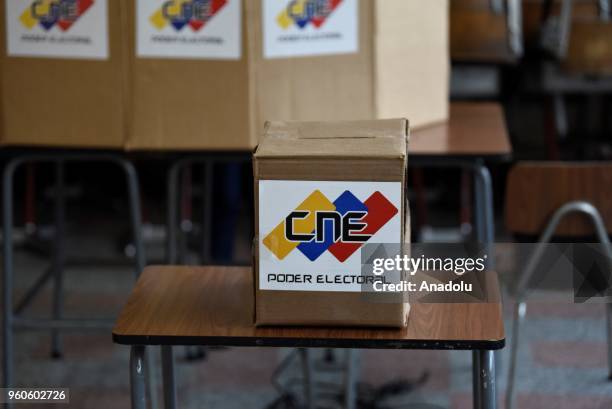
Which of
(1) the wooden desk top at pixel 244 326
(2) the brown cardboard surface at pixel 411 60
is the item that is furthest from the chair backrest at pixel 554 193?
(1) the wooden desk top at pixel 244 326

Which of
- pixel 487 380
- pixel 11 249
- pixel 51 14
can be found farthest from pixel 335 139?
pixel 11 249

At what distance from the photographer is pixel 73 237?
4.20m

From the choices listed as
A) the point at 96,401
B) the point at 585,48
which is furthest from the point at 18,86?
the point at 585,48

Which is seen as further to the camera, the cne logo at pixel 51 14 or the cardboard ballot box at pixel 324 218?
the cne logo at pixel 51 14

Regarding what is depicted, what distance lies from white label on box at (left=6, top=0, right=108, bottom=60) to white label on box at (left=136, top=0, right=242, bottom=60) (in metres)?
0.09

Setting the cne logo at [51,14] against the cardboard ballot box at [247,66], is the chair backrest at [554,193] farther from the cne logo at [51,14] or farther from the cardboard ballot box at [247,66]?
the cne logo at [51,14]

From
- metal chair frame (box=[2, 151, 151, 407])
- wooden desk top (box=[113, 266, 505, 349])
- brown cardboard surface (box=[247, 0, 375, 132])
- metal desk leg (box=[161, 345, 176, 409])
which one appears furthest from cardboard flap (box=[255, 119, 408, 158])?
metal chair frame (box=[2, 151, 151, 407])

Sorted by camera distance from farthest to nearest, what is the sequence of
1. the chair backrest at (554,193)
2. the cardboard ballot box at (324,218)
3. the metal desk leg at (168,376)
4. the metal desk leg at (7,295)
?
the metal desk leg at (7,295) < the chair backrest at (554,193) < the metal desk leg at (168,376) < the cardboard ballot box at (324,218)

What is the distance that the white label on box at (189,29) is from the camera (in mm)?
2236

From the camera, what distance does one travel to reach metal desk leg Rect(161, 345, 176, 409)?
183 cm

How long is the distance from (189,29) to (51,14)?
0.31m

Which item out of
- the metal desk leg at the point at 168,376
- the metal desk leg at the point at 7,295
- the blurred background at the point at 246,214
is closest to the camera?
the metal desk leg at the point at 168,376

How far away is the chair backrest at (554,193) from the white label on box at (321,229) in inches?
36.4

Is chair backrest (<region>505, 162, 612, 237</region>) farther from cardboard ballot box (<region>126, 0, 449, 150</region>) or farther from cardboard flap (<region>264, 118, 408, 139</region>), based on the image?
cardboard flap (<region>264, 118, 408, 139</region>)
